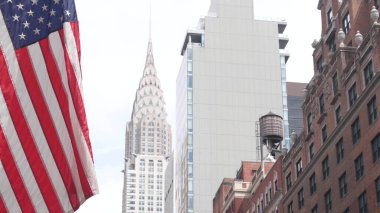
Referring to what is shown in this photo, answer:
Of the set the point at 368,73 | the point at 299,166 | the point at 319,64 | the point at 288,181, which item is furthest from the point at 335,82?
the point at 288,181

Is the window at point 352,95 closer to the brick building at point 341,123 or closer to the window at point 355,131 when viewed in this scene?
the brick building at point 341,123

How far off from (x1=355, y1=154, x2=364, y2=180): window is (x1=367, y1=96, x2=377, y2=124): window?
2.90 metres

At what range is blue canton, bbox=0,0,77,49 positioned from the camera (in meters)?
28.4

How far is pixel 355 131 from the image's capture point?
67.4 m

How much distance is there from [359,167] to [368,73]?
267 inches

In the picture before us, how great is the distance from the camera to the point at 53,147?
28.5m

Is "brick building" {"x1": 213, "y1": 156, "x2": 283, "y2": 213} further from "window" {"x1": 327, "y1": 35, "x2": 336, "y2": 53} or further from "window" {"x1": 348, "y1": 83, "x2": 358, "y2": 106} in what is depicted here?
"window" {"x1": 348, "y1": 83, "x2": 358, "y2": 106}

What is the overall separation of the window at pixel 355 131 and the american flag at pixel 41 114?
40.6 meters

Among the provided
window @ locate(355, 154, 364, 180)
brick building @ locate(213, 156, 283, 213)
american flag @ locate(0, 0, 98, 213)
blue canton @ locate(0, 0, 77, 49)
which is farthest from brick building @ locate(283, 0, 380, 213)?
blue canton @ locate(0, 0, 77, 49)

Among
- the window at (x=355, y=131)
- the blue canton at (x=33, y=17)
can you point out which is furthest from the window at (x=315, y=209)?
the blue canton at (x=33, y=17)

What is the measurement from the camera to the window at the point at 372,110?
208 feet

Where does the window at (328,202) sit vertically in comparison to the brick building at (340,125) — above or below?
below

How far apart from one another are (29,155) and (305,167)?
53533 millimetres

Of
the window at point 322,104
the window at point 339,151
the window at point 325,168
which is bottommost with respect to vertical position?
the window at point 325,168
